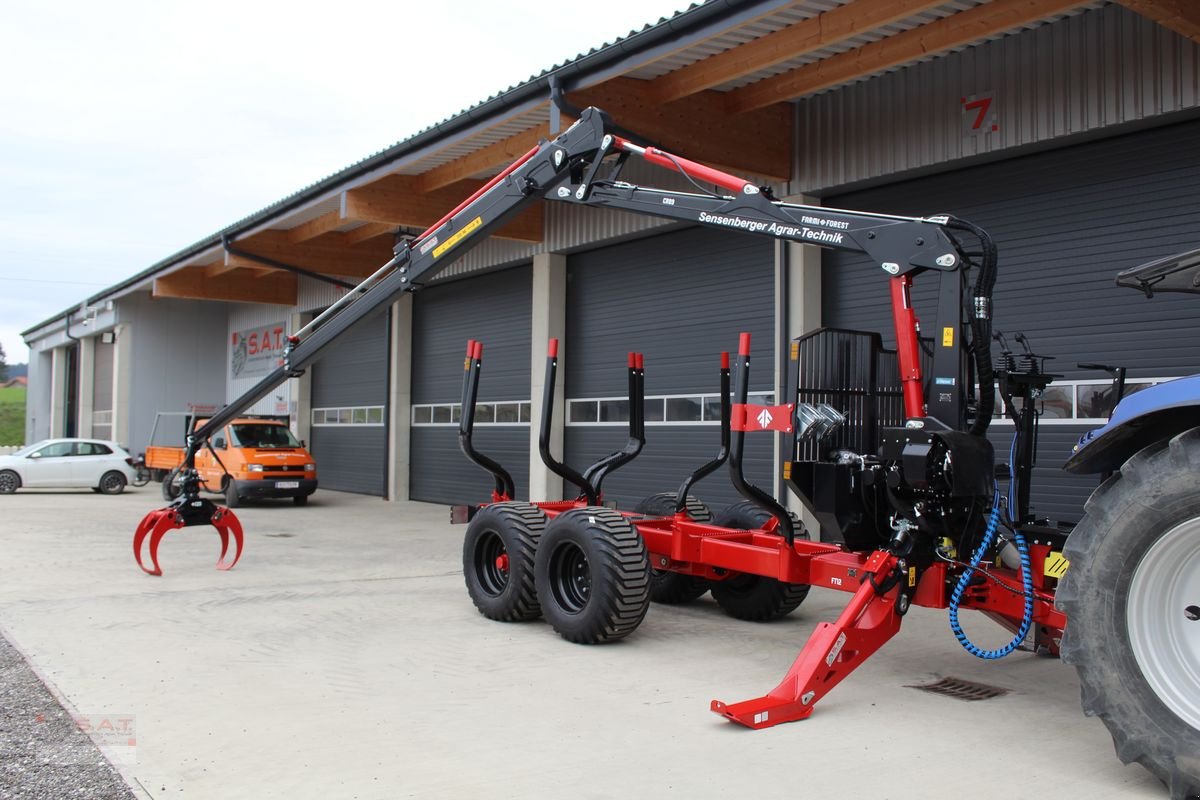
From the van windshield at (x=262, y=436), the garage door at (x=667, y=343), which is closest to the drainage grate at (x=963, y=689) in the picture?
the garage door at (x=667, y=343)

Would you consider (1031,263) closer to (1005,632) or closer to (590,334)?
(1005,632)

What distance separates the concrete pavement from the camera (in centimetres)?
450

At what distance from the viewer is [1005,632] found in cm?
783

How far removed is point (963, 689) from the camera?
6121 mm

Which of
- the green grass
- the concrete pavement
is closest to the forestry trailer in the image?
the concrete pavement

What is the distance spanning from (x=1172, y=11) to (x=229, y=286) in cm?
2137

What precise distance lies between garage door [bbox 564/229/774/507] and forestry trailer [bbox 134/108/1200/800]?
409 centimetres

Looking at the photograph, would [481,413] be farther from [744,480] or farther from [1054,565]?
[1054,565]

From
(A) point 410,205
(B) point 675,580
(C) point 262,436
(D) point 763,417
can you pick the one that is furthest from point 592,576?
(C) point 262,436

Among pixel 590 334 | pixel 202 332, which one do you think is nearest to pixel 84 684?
pixel 590 334

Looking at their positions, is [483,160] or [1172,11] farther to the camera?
[483,160]

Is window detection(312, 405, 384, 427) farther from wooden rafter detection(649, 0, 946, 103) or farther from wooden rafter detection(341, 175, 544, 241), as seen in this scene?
wooden rafter detection(649, 0, 946, 103)

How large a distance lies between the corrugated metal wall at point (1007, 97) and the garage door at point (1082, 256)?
17.2 inches

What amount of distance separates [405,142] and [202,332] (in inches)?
763
